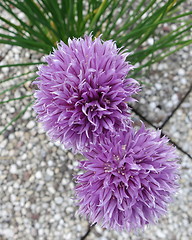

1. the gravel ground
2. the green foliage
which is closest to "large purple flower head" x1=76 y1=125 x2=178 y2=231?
the green foliage

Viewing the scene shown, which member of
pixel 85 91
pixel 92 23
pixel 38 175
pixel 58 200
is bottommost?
pixel 58 200

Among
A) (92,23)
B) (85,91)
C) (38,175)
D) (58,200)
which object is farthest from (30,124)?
(85,91)

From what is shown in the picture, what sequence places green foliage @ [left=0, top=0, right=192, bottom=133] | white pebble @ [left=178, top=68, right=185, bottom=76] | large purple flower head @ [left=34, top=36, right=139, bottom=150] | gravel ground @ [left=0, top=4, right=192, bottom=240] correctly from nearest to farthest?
large purple flower head @ [left=34, top=36, right=139, bottom=150]
green foliage @ [left=0, top=0, right=192, bottom=133]
gravel ground @ [left=0, top=4, right=192, bottom=240]
white pebble @ [left=178, top=68, right=185, bottom=76]

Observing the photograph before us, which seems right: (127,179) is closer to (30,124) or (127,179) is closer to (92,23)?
(92,23)

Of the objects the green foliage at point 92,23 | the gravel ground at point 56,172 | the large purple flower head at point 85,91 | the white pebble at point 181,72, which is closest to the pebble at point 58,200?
the gravel ground at point 56,172

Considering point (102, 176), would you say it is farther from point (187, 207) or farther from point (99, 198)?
point (187, 207)

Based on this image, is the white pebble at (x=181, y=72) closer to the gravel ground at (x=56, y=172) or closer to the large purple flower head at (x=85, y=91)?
the gravel ground at (x=56, y=172)

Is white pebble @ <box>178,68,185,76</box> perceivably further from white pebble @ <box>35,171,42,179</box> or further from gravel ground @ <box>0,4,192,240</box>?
white pebble @ <box>35,171,42,179</box>
